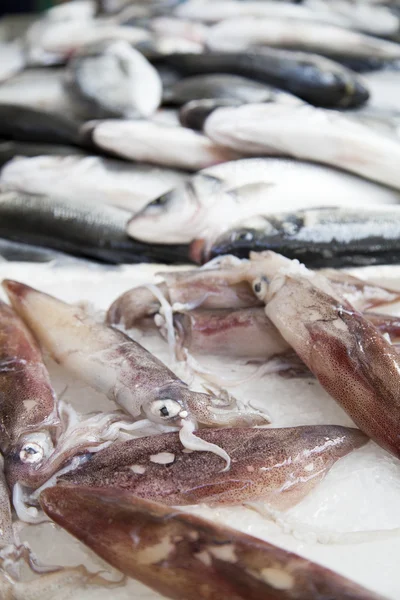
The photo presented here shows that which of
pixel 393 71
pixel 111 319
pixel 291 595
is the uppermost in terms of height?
pixel 393 71

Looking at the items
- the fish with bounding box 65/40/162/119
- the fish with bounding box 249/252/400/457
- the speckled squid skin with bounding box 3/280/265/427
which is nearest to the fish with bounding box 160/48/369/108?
the fish with bounding box 65/40/162/119

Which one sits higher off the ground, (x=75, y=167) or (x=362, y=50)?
(x=362, y=50)

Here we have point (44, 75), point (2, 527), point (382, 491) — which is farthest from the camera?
point (44, 75)

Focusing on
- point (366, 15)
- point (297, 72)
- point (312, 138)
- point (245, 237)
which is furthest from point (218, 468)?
point (366, 15)

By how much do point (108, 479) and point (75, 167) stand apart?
76.0 inches

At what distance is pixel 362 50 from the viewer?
12.2 feet

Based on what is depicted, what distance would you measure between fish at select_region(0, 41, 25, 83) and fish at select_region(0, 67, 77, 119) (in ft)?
0.78

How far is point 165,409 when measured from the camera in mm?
1451

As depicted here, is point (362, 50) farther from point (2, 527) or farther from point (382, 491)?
point (2, 527)

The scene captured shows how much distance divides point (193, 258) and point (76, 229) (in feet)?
2.01

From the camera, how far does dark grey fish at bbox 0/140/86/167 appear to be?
311cm

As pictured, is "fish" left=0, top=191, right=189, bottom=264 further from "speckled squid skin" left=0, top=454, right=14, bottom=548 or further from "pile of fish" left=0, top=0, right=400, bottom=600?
"speckled squid skin" left=0, top=454, right=14, bottom=548

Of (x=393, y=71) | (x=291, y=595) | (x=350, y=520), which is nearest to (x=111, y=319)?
(x=350, y=520)

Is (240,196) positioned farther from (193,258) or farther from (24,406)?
(24,406)
